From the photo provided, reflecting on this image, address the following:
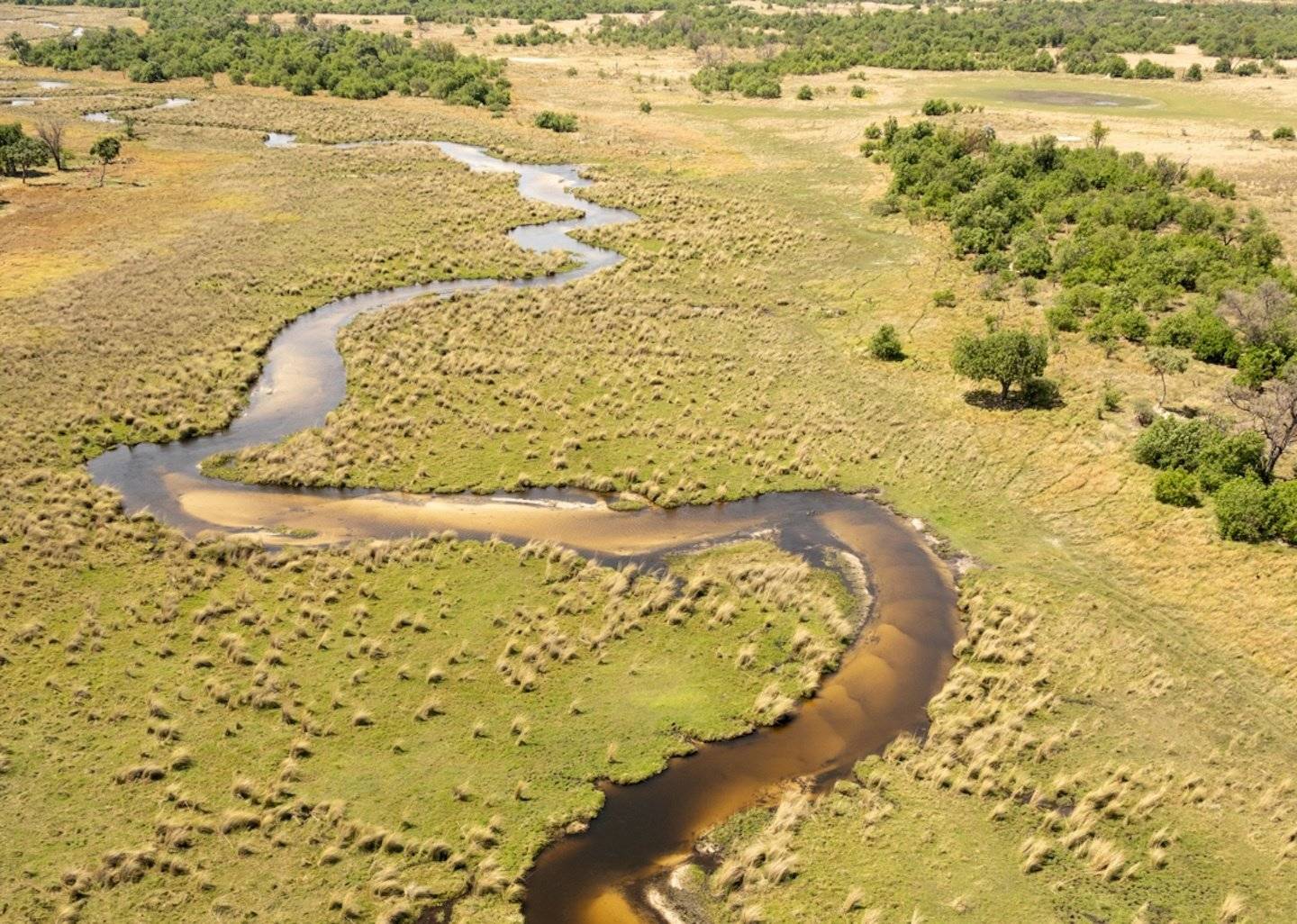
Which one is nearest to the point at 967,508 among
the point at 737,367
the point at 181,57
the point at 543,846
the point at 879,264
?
the point at 737,367

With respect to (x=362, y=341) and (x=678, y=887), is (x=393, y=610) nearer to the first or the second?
(x=678, y=887)

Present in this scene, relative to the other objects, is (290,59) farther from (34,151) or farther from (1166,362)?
(1166,362)

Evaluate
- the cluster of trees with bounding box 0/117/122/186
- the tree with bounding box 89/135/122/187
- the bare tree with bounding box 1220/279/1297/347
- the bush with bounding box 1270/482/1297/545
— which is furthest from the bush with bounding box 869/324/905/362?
the tree with bounding box 89/135/122/187

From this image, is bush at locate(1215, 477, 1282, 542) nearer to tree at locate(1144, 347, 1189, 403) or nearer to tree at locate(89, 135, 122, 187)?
tree at locate(1144, 347, 1189, 403)

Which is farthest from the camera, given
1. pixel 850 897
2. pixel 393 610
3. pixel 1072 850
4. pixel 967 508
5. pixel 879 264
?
pixel 879 264

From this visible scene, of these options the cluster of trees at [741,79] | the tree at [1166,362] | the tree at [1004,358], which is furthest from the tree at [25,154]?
the tree at [1166,362]

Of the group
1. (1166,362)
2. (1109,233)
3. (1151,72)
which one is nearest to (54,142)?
(1109,233)

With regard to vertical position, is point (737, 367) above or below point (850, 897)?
above
